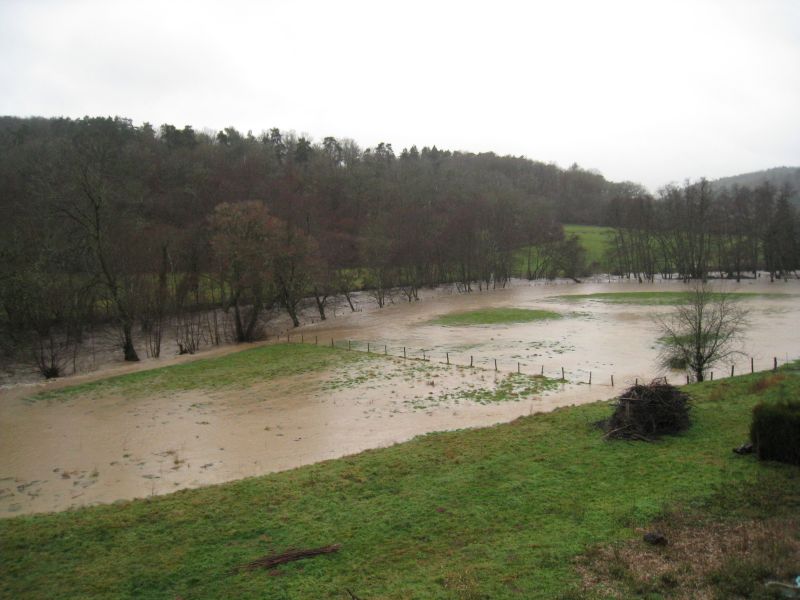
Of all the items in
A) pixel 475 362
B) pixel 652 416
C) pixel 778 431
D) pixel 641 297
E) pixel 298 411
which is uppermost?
pixel 641 297

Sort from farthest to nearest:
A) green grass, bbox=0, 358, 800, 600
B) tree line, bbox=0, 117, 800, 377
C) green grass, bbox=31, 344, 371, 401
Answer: tree line, bbox=0, 117, 800, 377
green grass, bbox=31, 344, 371, 401
green grass, bbox=0, 358, 800, 600

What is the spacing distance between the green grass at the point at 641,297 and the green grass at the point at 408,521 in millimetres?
44992

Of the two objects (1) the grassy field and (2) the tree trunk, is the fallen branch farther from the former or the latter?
(1) the grassy field

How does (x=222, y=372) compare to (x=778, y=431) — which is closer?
(x=778, y=431)

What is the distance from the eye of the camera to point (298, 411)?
1994 cm

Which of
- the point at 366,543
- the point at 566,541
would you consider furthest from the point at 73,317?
the point at 566,541

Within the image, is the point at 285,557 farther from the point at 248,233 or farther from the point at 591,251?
the point at 591,251

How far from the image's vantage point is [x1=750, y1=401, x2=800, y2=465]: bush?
9812 millimetres

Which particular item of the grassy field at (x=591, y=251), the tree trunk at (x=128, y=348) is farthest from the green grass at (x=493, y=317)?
the grassy field at (x=591, y=251)

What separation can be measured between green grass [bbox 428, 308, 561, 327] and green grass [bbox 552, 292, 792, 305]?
12.6 m

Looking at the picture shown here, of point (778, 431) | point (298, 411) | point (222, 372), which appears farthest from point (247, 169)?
point (778, 431)

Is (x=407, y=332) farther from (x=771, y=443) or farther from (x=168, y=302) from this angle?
(x=771, y=443)

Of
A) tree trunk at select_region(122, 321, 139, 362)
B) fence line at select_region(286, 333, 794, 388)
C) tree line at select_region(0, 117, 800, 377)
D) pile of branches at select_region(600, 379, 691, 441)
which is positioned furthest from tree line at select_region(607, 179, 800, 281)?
tree trunk at select_region(122, 321, 139, 362)

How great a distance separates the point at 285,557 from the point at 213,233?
139 feet
